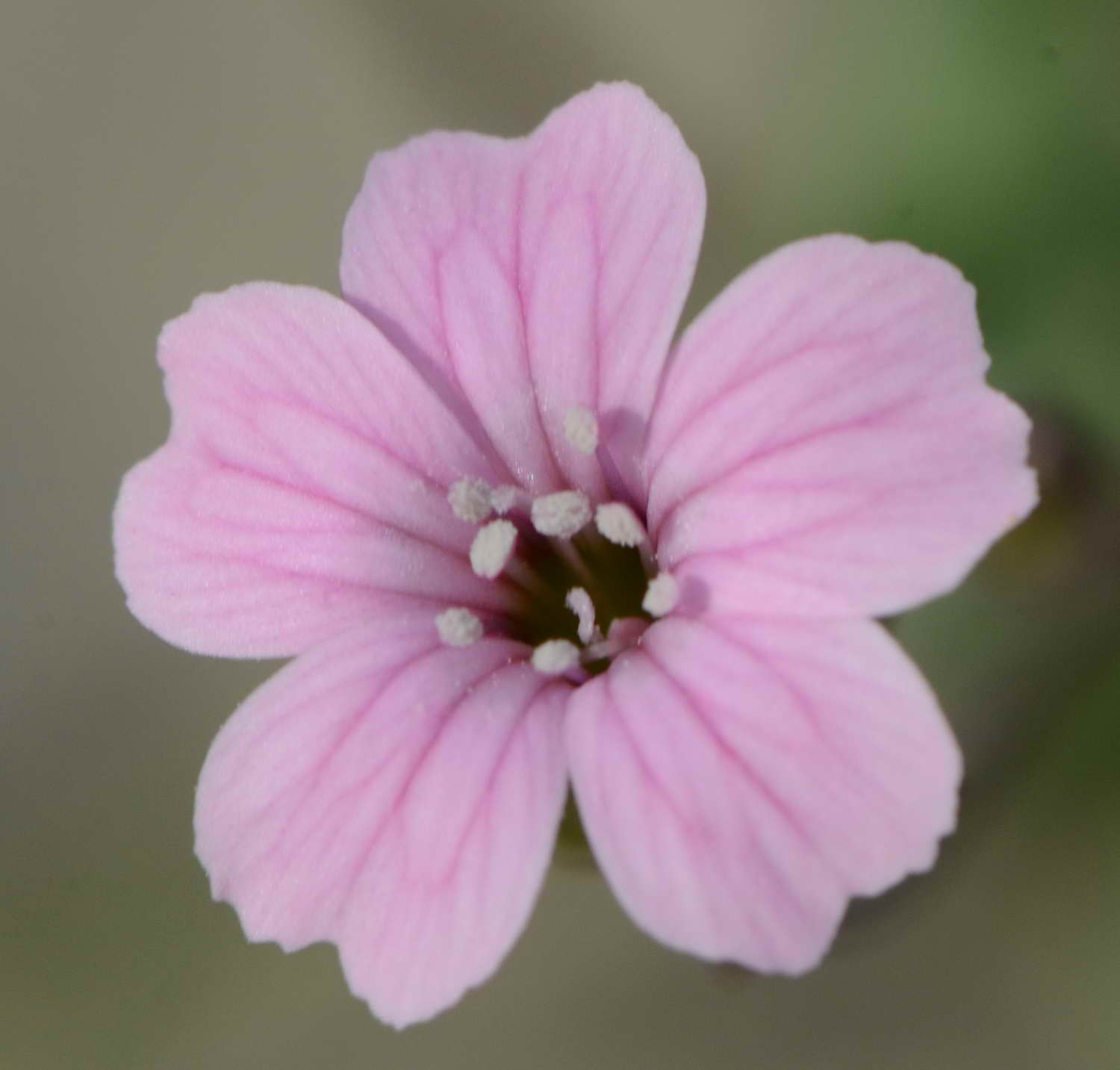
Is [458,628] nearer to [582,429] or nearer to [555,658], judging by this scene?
[555,658]

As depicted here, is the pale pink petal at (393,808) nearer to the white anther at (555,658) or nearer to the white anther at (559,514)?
the white anther at (555,658)

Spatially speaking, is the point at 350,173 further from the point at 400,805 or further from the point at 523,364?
the point at 400,805

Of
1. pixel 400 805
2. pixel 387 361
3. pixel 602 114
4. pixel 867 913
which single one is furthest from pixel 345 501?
pixel 867 913

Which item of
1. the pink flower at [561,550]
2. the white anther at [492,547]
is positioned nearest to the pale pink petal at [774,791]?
the pink flower at [561,550]

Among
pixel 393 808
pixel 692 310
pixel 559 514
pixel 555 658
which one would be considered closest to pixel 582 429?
pixel 559 514

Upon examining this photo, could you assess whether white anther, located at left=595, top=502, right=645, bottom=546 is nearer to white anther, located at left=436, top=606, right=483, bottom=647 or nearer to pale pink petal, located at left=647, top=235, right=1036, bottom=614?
pale pink petal, located at left=647, top=235, right=1036, bottom=614
